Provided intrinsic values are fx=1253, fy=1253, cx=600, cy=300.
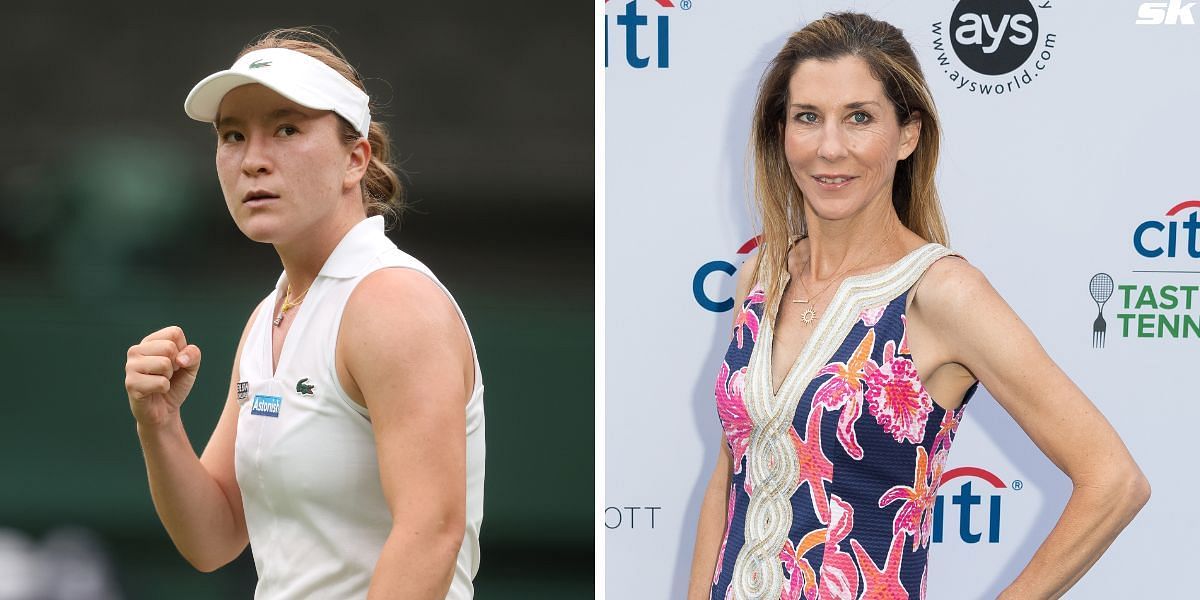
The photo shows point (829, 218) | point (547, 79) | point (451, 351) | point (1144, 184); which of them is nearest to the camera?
point (451, 351)

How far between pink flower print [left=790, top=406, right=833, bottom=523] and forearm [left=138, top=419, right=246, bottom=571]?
0.77m

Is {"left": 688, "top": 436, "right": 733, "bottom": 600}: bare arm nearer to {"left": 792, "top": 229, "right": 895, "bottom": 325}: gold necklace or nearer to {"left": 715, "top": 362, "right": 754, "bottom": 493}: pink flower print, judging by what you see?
{"left": 715, "top": 362, "right": 754, "bottom": 493}: pink flower print

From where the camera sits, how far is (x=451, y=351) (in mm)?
1324

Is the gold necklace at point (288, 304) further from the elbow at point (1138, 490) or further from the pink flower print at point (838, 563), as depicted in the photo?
the elbow at point (1138, 490)

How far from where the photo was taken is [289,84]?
4.59 ft

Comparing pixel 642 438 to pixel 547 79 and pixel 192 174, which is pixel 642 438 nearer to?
pixel 547 79

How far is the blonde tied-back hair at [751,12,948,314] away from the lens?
188cm

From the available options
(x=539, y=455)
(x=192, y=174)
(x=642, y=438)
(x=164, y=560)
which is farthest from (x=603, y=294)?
(x=164, y=560)

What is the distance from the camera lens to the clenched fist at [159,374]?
58.6 inches

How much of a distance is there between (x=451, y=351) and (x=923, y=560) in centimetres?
82

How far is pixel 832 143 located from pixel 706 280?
0.75m

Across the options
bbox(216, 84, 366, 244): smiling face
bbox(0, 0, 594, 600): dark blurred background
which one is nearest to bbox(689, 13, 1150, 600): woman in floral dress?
bbox(216, 84, 366, 244): smiling face

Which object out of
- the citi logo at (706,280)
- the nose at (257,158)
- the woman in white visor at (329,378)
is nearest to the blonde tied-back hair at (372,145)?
the woman in white visor at (329,378)

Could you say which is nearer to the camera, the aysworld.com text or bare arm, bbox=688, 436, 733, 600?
bare arm, bbox=688, 436, 733, 600
